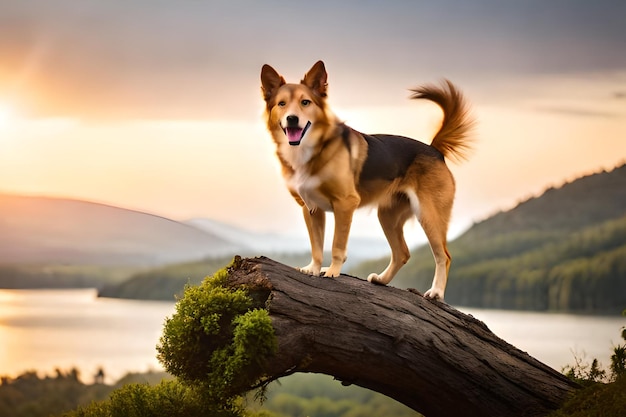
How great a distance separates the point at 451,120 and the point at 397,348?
2.09 m

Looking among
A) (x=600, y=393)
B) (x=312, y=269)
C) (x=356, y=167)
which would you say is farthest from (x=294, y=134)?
(x=600, y=393)

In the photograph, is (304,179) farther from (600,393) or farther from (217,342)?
(600,393)

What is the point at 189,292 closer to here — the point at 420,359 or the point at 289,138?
the point at 289,138

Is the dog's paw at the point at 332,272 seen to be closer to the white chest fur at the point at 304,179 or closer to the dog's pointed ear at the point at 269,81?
the white chest fur at the point at 304,179

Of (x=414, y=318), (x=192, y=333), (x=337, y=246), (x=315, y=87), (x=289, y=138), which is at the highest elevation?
(x=315, y=87)

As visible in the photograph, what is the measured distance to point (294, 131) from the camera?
5078mm

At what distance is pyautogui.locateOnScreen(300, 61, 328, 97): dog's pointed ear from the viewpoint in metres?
5.20

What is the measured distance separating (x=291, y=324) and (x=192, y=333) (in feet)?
2.07

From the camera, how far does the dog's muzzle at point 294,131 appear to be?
16.5 ft

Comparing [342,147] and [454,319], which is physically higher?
→ [342,147]

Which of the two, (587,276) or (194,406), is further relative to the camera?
(587,276)

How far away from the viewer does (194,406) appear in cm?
517

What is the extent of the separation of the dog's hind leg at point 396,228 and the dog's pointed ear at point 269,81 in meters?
1.34

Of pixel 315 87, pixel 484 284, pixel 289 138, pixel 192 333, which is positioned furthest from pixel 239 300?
pixel 484 284
